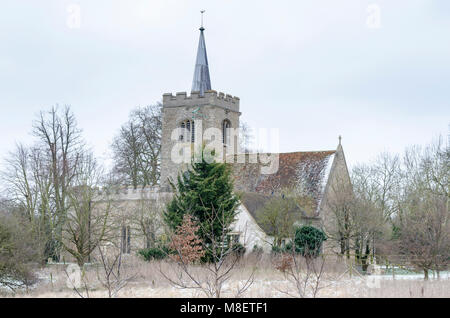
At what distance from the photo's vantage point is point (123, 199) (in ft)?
119

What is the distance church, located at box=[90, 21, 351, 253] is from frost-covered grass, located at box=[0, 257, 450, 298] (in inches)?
330

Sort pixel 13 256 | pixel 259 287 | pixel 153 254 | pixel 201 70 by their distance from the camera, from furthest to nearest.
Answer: pixel 201 70, pixel 153 254, pixel 13 256, pixel 259 287

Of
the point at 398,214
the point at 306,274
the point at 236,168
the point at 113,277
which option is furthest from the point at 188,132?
the point at 306,274

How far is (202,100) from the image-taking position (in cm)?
4159

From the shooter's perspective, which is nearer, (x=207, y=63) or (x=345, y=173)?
(x=345, y=173)

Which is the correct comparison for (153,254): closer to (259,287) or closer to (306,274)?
(306,274)

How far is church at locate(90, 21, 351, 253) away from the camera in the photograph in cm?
3216

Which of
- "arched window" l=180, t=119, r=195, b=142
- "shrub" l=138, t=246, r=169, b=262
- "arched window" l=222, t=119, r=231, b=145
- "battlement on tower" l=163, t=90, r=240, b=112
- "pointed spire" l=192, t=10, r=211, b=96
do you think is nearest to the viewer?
"shrub" l=138, t=246, r=169, b=262

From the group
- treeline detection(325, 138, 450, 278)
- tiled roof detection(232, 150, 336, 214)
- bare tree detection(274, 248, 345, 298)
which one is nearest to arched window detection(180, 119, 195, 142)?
tiled roof detection(232, 150, 336, 214)

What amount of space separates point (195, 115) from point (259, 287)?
25577mm

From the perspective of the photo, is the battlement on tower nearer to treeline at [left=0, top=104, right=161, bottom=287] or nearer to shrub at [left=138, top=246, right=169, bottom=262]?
treeline at [left=0, top=104, right=161, bottom=287]
